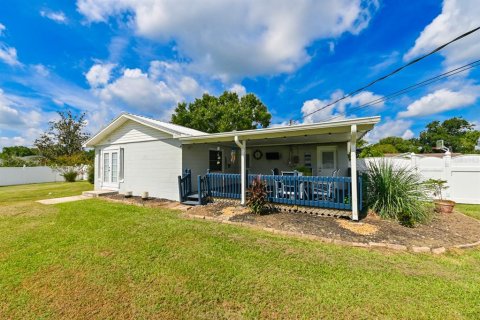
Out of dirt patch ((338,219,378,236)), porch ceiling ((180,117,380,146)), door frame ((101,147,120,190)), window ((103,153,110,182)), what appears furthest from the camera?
window ((103,153,110,182))

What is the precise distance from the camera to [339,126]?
18.2 ft

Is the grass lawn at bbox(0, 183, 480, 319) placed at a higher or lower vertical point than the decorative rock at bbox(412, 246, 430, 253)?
lower

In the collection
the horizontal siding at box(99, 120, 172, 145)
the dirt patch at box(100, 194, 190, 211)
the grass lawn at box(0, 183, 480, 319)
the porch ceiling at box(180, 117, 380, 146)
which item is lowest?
the grass lawn at box(0, 183, 480, 319)

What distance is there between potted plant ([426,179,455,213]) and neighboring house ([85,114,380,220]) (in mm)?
2763

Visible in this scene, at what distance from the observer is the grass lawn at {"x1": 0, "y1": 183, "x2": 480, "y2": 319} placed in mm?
2453

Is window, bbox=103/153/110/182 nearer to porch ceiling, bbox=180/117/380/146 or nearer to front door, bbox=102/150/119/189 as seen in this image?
front door, bbox=102/150/119/189

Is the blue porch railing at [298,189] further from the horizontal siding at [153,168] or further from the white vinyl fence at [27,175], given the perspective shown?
the white vinyl fence at [27,175]

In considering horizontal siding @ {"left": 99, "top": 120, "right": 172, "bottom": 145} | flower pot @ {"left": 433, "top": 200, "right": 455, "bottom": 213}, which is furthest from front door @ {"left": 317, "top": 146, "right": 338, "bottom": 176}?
horizontal siding @ {"left": 99, "top": 120, "right": 172, "bottom": 145}

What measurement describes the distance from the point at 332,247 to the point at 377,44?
10802 millimetres

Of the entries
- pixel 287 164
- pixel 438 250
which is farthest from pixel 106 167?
pixel 438 250

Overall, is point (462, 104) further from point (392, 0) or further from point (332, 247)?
point (332, 247)

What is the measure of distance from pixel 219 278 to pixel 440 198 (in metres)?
9.71

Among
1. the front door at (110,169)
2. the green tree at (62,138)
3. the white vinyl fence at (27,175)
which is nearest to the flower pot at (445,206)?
the front door at (110,169)

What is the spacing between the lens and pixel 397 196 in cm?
590
